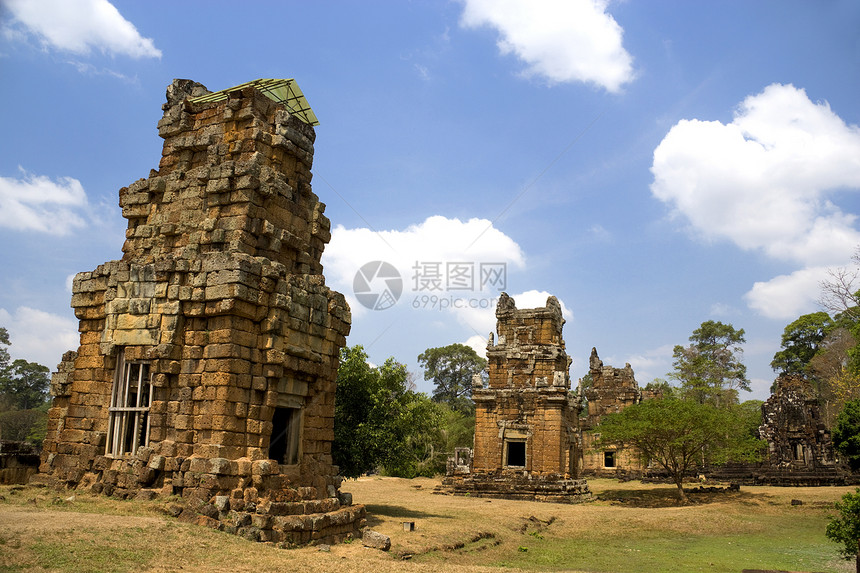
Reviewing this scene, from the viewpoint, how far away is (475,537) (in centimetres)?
1280

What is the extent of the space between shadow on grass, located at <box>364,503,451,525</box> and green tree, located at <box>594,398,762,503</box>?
9970mm

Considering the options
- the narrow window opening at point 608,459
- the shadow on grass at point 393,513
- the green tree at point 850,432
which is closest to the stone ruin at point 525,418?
the shadow on grass at point 393,513

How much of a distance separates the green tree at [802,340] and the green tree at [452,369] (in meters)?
27.9

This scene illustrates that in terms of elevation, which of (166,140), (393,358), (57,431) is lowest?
(57,431)

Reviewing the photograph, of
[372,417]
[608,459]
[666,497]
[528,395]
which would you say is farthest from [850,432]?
[608,459]

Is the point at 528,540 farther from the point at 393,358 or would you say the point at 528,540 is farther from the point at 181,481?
the point at 181,481

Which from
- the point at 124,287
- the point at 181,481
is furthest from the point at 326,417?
the point at 124,287

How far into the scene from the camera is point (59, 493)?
9766mm

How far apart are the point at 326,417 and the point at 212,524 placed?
3250 mm

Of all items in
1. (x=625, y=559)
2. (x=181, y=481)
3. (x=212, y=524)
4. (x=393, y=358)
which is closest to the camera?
(x=212, y=524)

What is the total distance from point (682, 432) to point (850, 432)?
5.36 metres

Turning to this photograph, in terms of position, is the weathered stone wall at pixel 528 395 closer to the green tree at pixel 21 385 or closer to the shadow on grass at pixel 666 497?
the shadow on grass at pixel 666 497

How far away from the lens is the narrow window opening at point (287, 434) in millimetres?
10625

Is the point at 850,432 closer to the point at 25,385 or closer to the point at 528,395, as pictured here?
the point at 528,395
